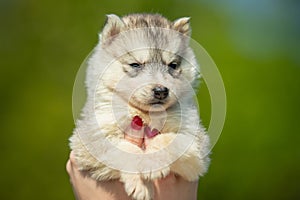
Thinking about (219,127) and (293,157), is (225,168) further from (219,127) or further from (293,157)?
(219,127)

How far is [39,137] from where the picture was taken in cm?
954

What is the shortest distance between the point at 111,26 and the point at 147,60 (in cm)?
39

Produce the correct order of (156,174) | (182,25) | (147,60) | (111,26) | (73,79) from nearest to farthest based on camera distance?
(156,174) → (147,60) → (111,26) → (182,25) → (73,79)

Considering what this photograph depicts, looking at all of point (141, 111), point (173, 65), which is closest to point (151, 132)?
point (141, 111)

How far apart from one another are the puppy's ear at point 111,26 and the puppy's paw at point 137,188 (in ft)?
2.94

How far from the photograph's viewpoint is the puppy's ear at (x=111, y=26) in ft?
11.8

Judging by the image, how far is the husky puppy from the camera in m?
3.24

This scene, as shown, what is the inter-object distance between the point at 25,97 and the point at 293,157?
14.6 feet

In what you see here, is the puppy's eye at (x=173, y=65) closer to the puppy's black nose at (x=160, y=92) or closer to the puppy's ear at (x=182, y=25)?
the puppy's black nose at (x=160, y=92)

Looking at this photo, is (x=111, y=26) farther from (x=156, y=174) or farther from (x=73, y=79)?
(x=73, y=79)

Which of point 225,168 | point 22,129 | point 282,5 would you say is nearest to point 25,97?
point 22,129


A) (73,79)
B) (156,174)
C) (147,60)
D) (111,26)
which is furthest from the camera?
(73,79)

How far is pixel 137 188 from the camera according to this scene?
320 cm

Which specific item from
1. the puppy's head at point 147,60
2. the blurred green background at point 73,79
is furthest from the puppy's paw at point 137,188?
the blurred green background at point 73,79
